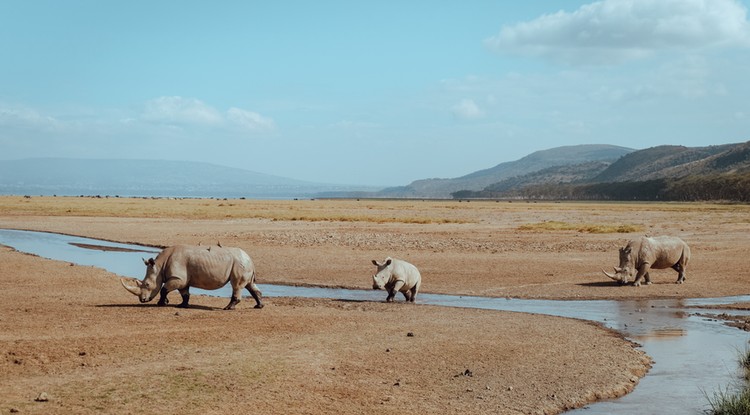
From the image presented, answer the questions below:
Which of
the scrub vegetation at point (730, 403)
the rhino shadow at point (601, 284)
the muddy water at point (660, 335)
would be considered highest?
the scrub vegetation at point (730, 403)

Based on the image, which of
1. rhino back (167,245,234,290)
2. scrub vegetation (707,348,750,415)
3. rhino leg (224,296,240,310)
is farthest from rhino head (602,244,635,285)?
scrub vegetation (707,348,750,415)

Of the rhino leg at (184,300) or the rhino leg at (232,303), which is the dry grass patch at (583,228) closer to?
the rhino leg at (232,303)

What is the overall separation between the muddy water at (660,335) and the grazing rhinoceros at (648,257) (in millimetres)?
3043

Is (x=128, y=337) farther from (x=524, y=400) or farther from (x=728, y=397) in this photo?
(x=728, y=397)

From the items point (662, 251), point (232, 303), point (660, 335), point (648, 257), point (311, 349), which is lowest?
point (660, 335)

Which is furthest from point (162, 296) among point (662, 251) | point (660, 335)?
point (662, 251)

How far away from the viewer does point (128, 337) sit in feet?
47.0

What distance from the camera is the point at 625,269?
25.9 meters

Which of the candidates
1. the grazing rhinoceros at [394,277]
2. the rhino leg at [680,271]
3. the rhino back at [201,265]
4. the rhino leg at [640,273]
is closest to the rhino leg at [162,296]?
the rhino back at [201,265]

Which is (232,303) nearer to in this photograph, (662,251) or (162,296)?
(162,296)

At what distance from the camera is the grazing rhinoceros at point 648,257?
25961 millimetres

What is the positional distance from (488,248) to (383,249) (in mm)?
4887

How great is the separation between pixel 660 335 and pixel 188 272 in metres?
10.2

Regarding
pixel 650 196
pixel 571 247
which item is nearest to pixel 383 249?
pixel 571 247
